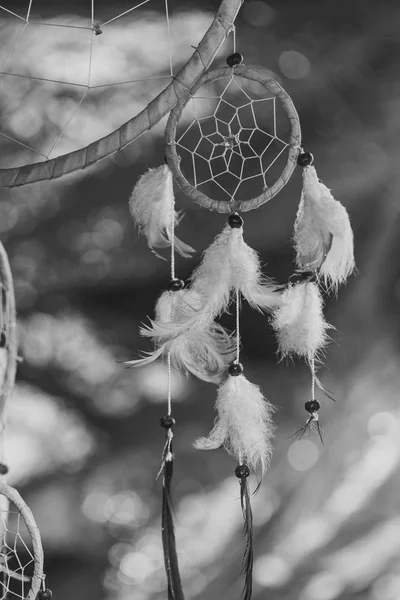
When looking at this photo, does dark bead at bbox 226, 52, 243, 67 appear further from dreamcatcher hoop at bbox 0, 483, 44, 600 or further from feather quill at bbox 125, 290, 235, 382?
dreamcatcher hoop at bbox 0, 483, 44, 600

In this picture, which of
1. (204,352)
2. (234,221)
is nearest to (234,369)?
(204,352)

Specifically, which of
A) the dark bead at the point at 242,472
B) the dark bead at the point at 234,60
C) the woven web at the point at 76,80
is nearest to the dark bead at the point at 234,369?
the dark bead at the point at 242,472

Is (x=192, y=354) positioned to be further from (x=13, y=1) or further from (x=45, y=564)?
Answer: (x=13, y=1)

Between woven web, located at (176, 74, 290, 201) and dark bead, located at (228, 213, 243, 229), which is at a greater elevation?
woven web, located at (176, 74, 290, 201)

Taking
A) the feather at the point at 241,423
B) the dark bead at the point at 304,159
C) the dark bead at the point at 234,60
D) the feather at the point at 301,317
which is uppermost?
the dark bead at the point at 234,60

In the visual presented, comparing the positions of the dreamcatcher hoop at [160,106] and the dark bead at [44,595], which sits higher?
the dreamcatcher hoop at [160,106]

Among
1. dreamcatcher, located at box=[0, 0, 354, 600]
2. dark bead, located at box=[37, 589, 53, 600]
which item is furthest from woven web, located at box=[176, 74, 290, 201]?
dark bead, located at box=[37, 589, 53, 600]

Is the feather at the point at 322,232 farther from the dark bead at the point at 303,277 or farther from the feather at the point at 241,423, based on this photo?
the feather at the point at 241,423
